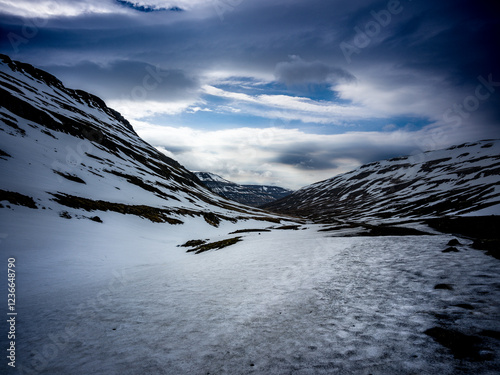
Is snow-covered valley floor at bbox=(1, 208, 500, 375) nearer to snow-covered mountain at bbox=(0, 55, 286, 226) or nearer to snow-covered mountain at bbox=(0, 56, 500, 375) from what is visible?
snow-covered mountain at bbox=(0, 56, 500, 375)

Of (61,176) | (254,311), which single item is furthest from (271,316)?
(61,176)

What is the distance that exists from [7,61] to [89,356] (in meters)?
179

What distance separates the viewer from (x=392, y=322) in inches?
222

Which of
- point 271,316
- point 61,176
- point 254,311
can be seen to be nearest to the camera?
point 271,316

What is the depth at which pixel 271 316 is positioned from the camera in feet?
22.4

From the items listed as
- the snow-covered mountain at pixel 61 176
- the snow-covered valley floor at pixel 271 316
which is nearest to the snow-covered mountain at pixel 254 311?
the snow-covered valley floor at pixel 271 316

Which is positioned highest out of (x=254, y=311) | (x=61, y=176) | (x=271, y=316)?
(x=61, y=176)

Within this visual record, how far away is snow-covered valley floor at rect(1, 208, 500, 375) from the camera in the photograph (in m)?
4.60

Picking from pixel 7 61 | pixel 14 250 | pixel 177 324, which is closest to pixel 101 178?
pixel 14 250

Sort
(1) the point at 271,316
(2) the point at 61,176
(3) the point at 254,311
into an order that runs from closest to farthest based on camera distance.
→ (1) the point at 271,316, (3) the point at 254,311, (2) the point at 61,176

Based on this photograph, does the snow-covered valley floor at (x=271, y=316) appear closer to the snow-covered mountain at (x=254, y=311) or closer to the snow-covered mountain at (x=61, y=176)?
the snow-covered mountain at (x=254, y=311)

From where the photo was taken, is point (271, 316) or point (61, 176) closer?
point (271, 316)

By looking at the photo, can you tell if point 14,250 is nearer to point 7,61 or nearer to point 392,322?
point 392,322

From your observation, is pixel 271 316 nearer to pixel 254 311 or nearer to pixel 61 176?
pixel 254 311
